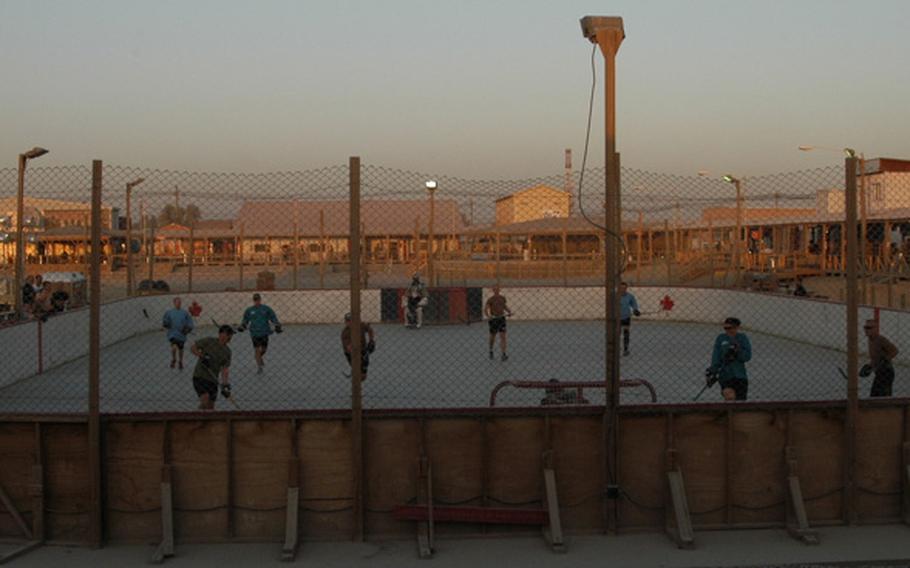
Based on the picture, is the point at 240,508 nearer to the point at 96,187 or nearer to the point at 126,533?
the point at 126,533

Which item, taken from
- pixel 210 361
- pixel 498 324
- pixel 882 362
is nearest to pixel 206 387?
pixel 210 361

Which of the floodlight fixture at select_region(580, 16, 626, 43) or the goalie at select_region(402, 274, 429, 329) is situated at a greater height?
the floodlight fixture at select_region(580, 16, 626, 43)

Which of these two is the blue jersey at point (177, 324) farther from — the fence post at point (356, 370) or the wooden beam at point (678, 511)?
the wooden beam at point (678, 511)

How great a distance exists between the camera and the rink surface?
13258mm

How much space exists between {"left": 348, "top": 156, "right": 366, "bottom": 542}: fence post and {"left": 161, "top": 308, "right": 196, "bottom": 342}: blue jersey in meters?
8.95

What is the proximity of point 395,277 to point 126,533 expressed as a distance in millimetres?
26021

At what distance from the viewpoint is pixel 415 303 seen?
25.6m

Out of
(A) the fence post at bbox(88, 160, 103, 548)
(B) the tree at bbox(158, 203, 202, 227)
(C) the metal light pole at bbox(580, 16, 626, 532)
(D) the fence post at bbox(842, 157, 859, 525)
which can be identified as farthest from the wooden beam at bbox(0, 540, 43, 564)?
(D) the fence post at bbox(842, 157, 859, 525)

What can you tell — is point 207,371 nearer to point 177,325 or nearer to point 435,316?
point 177,325

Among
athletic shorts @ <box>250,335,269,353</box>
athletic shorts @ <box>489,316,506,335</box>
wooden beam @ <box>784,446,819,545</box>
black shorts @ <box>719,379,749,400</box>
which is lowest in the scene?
wooden beam @ <box>784,446,819,545</box>

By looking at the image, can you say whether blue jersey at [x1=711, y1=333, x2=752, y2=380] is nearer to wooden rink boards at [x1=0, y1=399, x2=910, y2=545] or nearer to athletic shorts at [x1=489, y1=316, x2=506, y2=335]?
wooden rink boards at [x1=0, y1=399, x2=910, y2=545]

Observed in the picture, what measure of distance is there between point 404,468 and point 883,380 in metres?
5.79

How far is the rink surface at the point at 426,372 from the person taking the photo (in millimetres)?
13258

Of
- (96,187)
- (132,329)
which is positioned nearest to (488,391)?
(96,187)
